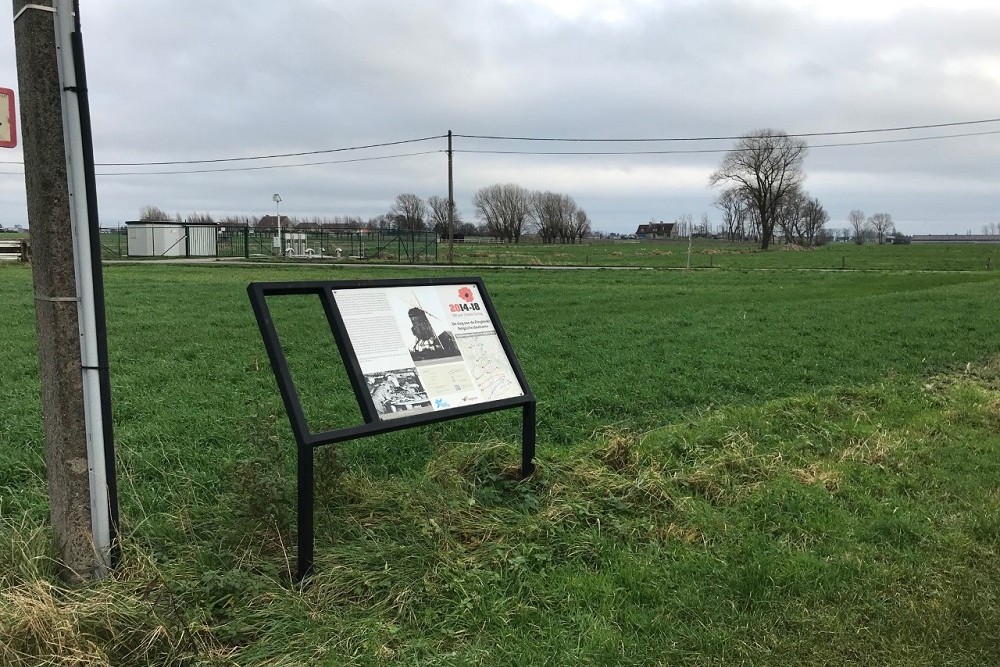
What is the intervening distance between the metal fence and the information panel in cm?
3840

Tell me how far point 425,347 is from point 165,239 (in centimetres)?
4332

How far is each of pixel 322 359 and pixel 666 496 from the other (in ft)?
17.4

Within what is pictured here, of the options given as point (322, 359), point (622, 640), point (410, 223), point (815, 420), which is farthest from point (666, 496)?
point (410, 223)

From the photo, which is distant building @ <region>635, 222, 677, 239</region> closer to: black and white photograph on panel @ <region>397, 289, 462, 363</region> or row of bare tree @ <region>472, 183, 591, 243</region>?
row of bare tree @ <region>472, 183, 591, 243</region>

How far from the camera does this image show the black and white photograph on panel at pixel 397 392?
3.47 meters

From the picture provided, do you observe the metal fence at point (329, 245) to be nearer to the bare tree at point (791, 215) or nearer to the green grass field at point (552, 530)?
the green grass field at point (552, 530)

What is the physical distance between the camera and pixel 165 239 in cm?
4222

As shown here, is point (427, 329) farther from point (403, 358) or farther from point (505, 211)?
point (505, 211)

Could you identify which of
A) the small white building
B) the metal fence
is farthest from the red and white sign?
the small white building

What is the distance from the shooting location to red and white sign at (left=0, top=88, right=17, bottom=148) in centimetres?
302

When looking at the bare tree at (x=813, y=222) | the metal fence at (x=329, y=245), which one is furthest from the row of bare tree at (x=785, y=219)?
the metal fence at (x=329, y=245)

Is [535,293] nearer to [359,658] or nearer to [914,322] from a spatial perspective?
[914,322]

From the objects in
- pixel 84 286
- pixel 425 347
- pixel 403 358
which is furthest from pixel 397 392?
pixel 84 286

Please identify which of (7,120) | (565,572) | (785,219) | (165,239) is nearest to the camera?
(7,120)
